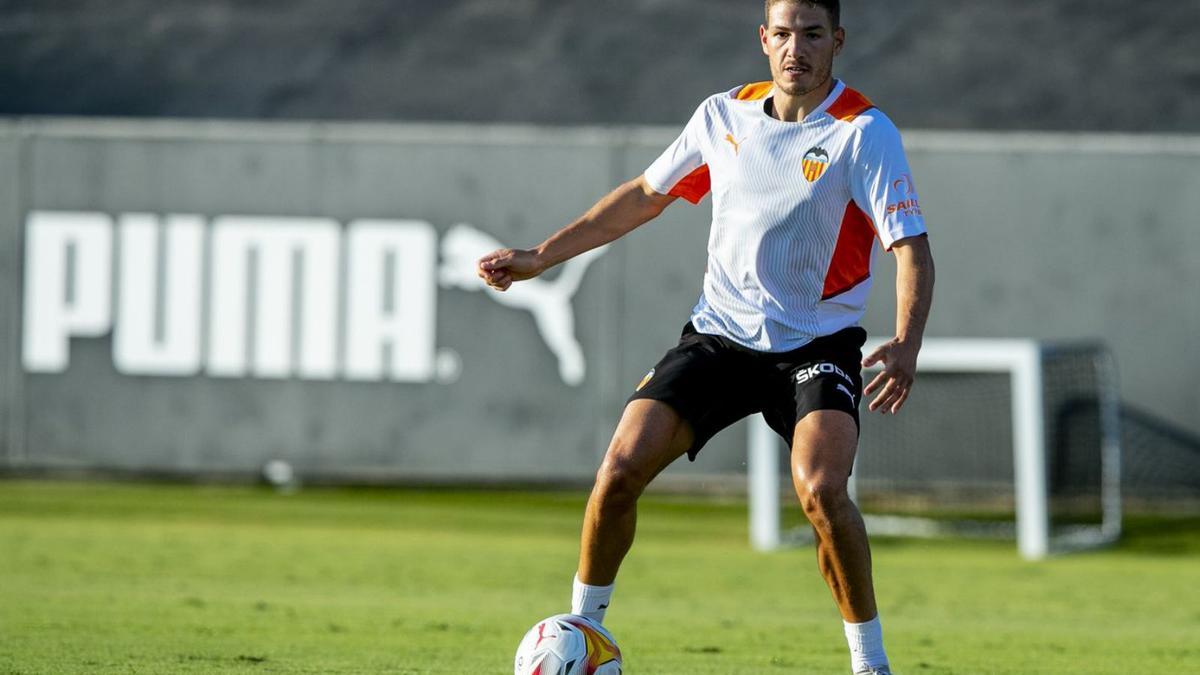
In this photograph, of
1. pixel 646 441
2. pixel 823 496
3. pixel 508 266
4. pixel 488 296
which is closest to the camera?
pixel 823 496

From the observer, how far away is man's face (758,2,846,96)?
223 inches

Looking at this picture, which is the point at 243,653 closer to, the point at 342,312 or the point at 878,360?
the point at 878,360

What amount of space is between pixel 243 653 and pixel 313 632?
80 cm

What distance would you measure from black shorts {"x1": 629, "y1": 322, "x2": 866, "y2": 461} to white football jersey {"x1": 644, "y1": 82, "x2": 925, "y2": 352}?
5cm

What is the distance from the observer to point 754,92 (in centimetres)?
→ 604

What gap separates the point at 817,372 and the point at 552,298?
9000 millimetres

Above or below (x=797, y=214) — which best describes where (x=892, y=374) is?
below

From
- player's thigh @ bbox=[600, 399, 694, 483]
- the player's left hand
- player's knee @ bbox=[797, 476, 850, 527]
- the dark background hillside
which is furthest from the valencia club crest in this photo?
the dark background hillside

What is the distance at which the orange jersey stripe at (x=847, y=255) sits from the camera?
5.82 m

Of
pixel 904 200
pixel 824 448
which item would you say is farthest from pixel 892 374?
pixel 904 200

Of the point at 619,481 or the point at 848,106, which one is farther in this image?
the point at 848,106

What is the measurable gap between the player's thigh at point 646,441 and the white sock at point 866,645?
789 millimetres

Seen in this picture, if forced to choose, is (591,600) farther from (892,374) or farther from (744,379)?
(892,374)

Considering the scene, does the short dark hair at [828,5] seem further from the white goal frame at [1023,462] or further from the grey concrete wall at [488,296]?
the grey concrete wall at [488,296]
